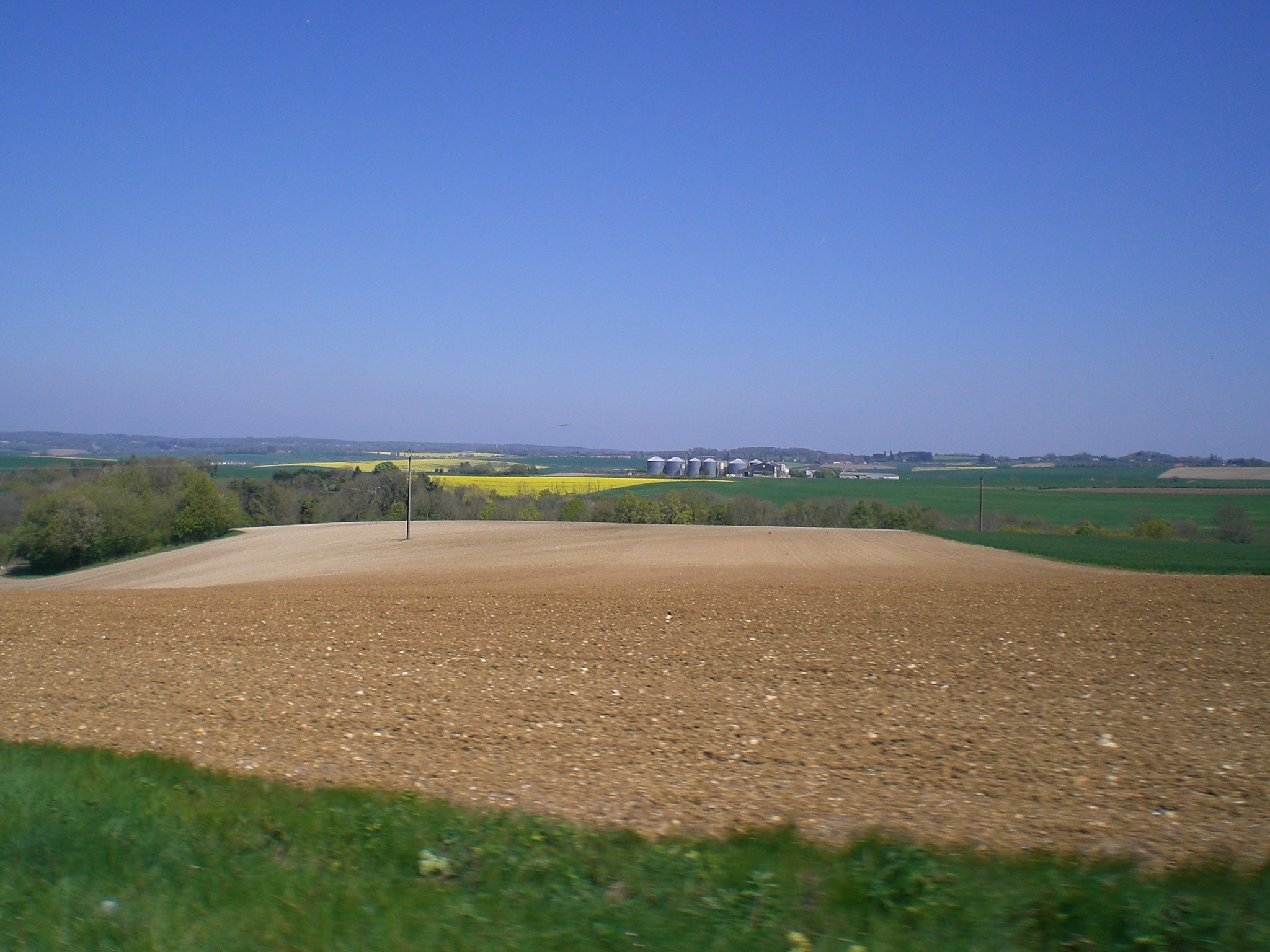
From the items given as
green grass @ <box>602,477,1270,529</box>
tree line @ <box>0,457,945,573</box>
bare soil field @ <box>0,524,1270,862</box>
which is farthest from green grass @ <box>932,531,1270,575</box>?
tree line @ <box>0,457,945,573</box>

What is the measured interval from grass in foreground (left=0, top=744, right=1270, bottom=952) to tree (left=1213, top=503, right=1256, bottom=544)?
55.8 meters

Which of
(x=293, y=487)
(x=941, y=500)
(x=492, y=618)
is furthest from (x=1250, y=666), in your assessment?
(x=293, y=487)

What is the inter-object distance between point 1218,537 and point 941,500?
25991 mm

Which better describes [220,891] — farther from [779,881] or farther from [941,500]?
[941,500]

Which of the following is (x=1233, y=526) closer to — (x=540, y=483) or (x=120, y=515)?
(x=540, y=483)

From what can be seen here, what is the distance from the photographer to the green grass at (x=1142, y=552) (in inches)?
1162

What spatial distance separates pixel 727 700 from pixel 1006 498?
72.3 meters

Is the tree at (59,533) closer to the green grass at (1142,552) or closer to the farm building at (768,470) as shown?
the green grass at (1142,552)

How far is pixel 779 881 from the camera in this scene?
15.0 ft

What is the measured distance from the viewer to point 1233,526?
51.2m

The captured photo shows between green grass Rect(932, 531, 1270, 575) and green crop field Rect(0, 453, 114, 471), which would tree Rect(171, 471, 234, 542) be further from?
green grass Rect(932, 531, 1270, 575)

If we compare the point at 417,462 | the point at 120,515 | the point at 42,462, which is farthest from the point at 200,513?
the point at 417,462

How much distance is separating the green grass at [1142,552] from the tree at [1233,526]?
12.9m

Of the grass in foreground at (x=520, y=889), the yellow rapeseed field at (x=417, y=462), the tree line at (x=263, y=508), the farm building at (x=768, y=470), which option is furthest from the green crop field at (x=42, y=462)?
the farm building at (x=768, y=470)
